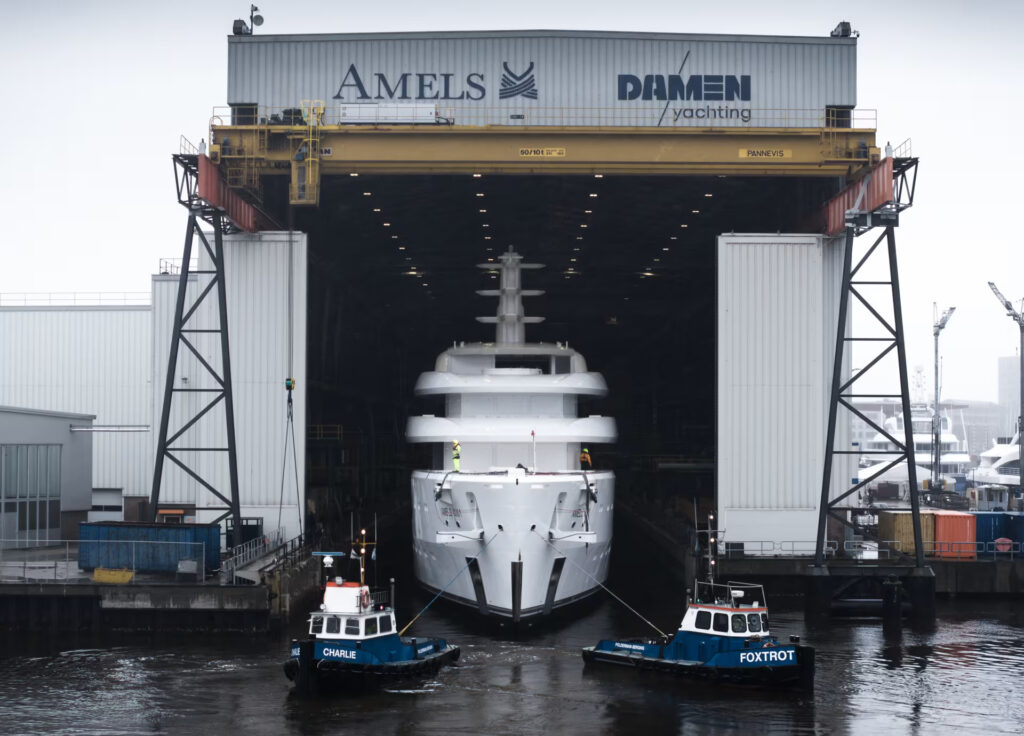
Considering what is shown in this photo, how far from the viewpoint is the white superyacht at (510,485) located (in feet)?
125

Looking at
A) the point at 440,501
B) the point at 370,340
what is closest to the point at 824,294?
the point at 440,501

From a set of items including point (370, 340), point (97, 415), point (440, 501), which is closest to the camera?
point (440, 501)

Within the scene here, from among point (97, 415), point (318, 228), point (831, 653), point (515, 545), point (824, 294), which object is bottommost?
point (831, 653)

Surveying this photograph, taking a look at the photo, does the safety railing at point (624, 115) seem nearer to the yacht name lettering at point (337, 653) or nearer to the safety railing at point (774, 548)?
the safety railing at point (774, 548)

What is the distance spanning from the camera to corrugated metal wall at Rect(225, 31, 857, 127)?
156 ft

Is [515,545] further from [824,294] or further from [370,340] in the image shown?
[370,340]

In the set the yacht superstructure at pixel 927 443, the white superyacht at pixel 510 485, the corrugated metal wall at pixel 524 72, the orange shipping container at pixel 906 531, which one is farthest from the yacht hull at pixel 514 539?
the yacht superstructure at pixel 927 443

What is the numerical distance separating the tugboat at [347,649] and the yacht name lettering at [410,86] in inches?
951

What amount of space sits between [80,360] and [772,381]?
38010mm

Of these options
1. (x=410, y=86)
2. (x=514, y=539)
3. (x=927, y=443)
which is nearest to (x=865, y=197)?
(x=514, y=539)

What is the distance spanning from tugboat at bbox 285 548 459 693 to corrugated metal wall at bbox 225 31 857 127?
2430cm

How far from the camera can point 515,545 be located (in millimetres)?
37844

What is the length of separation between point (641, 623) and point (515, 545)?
5343 mm

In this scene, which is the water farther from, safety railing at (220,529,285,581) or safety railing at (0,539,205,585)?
safety railing at (220,529,285,581)
